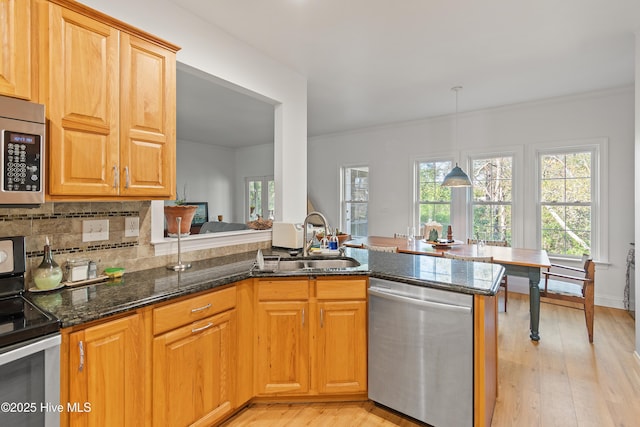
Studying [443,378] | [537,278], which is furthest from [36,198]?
[537,278]

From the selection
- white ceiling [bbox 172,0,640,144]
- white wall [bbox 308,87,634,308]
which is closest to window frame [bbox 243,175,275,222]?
white wall [bbox 308,87,634,308]

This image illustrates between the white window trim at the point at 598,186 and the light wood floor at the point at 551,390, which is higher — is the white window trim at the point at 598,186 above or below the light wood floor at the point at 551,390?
above

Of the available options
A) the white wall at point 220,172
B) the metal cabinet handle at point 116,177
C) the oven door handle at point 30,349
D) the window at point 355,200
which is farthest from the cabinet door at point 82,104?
the white wall at point 220,172

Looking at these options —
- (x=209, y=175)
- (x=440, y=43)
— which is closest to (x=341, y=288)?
(x=440, y=43)

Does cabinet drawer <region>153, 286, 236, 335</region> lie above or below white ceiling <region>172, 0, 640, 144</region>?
below

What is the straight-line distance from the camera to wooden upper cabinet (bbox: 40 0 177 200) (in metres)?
1.47

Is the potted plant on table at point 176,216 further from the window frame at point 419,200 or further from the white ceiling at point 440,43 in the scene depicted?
the window frame at point 419,200

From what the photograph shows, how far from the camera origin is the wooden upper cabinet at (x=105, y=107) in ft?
4.82

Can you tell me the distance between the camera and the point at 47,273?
156cm

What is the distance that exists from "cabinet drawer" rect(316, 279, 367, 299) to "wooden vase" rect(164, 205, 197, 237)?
3.47ft

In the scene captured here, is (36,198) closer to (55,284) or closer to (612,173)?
(55,284)

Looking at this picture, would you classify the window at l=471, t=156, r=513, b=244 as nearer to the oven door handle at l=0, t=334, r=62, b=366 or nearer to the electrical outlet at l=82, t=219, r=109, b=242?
the electrical outlet at l=82, t=219, r=109, b=242

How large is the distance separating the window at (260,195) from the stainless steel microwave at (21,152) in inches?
255

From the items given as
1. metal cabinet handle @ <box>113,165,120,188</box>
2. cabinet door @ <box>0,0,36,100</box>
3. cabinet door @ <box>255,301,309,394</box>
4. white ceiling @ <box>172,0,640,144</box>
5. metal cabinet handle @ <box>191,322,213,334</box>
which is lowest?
cabinet door @ <box>255,301,309,394</box>
